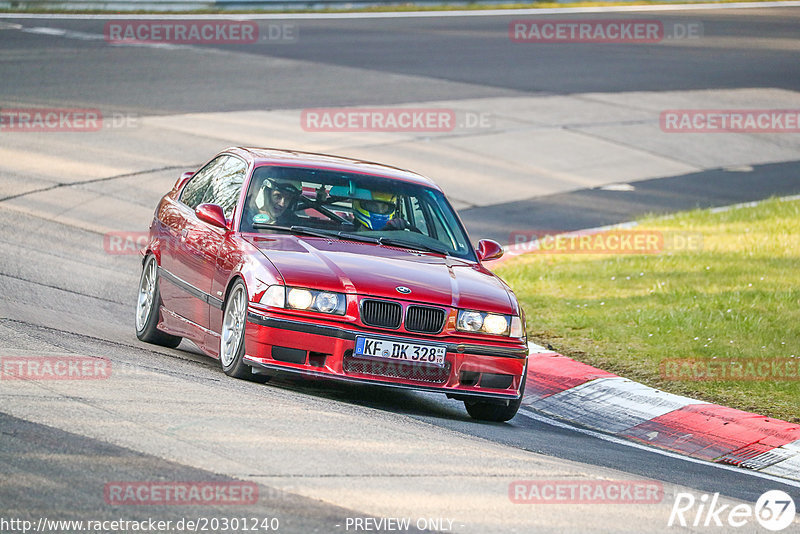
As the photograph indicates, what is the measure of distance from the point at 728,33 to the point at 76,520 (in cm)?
3375

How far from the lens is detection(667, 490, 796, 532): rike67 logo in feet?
19.7

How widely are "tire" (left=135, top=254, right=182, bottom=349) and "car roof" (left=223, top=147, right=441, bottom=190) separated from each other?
116cm

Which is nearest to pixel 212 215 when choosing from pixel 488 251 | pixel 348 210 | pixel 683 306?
pixel 348 210

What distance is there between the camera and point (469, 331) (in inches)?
318

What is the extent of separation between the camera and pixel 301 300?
786cm

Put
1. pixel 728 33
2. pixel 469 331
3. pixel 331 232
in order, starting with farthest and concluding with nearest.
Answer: pixel 728 33, pixel 331 232, pixel 469 331

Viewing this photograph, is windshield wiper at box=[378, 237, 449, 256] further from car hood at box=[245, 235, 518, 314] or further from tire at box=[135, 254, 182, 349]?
tire at box=[135, 254, 182, 349]

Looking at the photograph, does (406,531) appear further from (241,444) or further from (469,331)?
(469,331)

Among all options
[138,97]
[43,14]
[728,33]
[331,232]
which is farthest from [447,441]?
[728,33]

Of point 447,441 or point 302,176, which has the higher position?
point 302,176

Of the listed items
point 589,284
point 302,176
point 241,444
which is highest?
point 302,176

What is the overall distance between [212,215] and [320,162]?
101 cm

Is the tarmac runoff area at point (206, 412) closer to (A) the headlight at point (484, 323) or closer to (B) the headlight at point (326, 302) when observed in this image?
(B) the headlight at point (326, 302)

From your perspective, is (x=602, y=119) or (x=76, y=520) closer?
(x=76, y=520)
